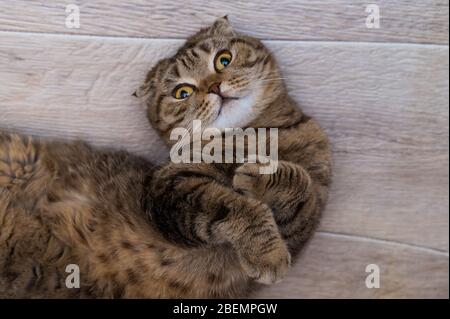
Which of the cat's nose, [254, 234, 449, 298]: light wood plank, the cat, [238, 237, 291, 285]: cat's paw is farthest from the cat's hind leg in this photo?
[254, 234, 449, 298]: light wood plank

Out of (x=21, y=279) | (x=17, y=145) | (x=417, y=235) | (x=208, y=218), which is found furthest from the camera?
(x=417, y=235)

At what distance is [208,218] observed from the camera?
127 cm

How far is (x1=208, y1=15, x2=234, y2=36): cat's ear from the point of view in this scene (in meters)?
1.50

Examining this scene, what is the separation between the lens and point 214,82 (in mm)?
1413

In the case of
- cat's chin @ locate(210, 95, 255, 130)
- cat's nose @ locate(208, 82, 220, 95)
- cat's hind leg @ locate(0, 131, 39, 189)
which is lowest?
cat's hind leg @ locate(0, 131, 39, 189)

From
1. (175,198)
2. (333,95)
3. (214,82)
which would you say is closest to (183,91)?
(214,82)

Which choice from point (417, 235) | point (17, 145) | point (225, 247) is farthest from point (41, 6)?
point (417, 235)

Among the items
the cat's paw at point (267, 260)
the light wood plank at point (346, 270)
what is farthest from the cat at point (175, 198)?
the light wood plank at point (346, 270)

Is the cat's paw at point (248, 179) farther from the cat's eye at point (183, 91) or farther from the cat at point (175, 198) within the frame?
the cat's eye at point (183, 91)

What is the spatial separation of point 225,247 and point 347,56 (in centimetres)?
77

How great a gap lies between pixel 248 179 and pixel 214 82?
0.31 meters

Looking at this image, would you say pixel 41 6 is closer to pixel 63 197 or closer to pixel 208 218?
pixel 63 197

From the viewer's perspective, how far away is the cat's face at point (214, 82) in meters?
1.42

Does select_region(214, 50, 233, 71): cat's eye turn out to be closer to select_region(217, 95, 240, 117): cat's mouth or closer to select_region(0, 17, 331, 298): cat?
select_region(0, 17, 331, 298): cat
